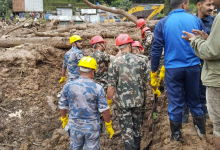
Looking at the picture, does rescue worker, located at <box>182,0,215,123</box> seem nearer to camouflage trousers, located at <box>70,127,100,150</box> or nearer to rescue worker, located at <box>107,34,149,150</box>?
rescue worker, located at <box>107,34,149,150</box>

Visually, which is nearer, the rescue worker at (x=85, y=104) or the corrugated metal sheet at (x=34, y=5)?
the rescue worker at (x=85, y=104)

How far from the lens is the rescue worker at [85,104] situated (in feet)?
9.64

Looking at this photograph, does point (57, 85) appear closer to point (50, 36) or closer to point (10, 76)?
point (10, 76)

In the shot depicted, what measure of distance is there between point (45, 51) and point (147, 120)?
5.26 m

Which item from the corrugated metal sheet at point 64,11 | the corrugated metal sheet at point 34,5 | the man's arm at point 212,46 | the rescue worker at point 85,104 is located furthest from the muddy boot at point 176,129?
the corrugated metal sheet at point 34,5

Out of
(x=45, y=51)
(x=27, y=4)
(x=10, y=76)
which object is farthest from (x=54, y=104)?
(x=27, y=4)

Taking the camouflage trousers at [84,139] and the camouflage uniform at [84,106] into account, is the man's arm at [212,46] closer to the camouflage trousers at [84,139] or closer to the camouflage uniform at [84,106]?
the camouflage uniform at [84,106]

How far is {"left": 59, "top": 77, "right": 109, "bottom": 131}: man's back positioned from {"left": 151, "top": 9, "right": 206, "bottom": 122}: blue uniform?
1079mm

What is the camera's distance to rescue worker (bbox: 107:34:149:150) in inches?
129

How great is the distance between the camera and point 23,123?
5379mm

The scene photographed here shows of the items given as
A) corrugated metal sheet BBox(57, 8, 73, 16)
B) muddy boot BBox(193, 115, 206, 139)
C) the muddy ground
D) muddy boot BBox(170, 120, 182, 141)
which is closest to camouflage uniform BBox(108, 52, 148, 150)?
muddy boot BBox(170, 120, 182, 141)

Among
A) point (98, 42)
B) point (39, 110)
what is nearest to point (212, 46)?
point (98, 42)

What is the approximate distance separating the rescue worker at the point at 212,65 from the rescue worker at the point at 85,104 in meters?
1.43

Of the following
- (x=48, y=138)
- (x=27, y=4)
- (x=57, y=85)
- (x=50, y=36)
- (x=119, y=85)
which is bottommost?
(x=48, y=138)
